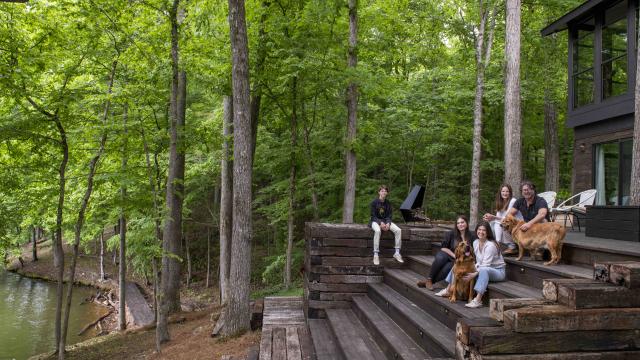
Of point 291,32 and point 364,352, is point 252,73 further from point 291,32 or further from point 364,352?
point 364,352

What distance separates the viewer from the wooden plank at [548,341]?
2.82 metres

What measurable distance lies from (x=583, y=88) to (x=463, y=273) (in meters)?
9.56

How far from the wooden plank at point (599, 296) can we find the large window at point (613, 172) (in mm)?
8518

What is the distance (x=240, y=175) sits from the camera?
27.6 feet

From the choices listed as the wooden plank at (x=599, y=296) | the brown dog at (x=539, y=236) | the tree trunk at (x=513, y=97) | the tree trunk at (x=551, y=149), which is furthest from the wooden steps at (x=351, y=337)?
the tree trunk at (x=551, y=149)

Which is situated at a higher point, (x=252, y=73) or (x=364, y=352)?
(x=252, y=73)

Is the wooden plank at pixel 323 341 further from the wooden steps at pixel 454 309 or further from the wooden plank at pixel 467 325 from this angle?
the wooden plank at pixel 467 325

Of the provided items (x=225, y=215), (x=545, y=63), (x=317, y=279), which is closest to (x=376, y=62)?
(x=545, y=63)

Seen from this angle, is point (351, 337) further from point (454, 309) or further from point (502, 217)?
point (502, 217)

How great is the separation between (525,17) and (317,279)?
51.2ft

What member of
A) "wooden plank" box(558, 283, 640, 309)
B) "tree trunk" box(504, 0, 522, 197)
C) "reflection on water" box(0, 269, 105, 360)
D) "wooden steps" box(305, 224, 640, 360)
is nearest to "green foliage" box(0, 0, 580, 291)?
"tree trunk" box(504, 0, 522, 197)

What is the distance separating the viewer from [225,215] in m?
12.2

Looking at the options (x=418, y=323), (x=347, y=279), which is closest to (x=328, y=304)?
(x=347, y=279)

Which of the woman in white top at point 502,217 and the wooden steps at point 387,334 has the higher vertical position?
the woman in white top at point 502,217
